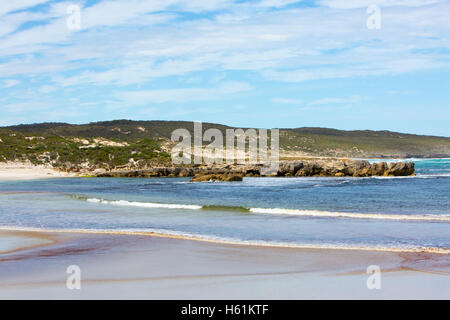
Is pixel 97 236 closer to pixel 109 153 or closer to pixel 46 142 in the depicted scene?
pixel 109 153

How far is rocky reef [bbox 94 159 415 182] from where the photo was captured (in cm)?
6216

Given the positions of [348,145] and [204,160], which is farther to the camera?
[348,145]

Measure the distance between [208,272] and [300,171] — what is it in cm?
5806

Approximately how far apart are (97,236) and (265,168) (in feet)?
179

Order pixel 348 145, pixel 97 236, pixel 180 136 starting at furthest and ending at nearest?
pixel 348 145 → pixel 180 136 → pixel 97 236

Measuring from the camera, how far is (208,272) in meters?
10.9

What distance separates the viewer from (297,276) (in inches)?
411

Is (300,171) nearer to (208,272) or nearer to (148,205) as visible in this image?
(148,205)

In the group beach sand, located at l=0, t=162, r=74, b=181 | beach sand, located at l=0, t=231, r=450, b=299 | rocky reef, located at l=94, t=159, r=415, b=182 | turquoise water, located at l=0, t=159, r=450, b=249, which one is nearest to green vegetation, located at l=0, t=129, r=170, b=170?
beach sand, located at l=0, t=162, r=74, b=181

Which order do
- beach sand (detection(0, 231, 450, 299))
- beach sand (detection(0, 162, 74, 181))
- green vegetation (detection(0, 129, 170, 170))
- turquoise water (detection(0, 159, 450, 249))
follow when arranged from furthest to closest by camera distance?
green vegetation (detection(0, 129, 170, 170)) → beach sand (detection(0, 162, 74, 181)) → turquoise water (detection(0, 159, 450, 249)) → beach sand (detection(0, 231, 450, 299))

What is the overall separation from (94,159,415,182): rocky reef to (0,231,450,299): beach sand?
46519 millimetres

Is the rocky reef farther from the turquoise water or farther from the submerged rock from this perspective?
the turquoise water

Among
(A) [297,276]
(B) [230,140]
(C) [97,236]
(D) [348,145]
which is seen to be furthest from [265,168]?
(D) [348,145]
